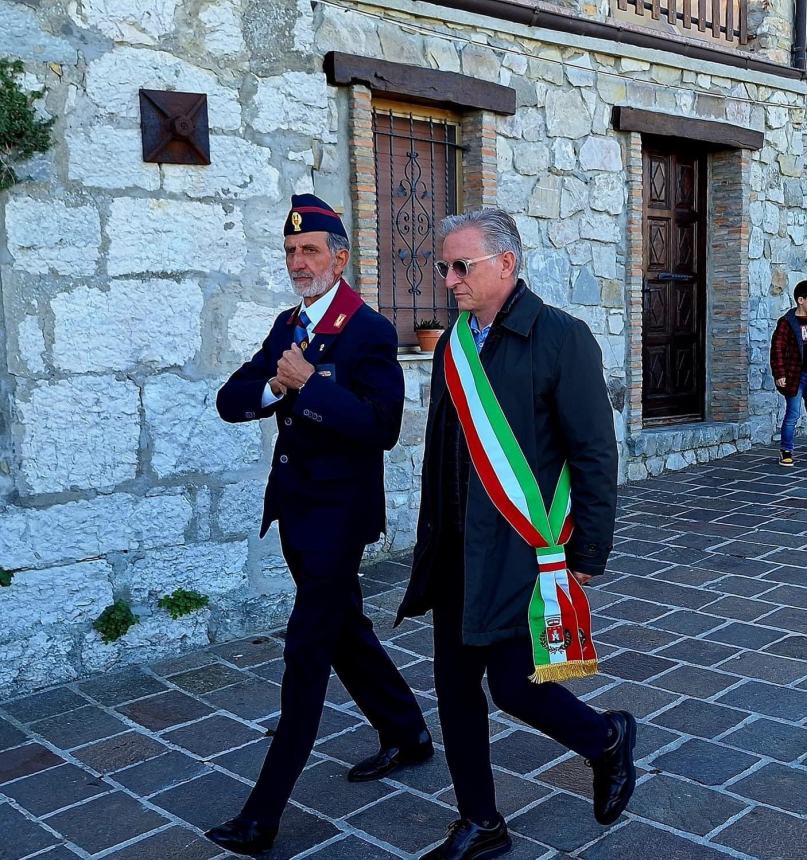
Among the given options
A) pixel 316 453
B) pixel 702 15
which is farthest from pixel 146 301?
pixel 702 15

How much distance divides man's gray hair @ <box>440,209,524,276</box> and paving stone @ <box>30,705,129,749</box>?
2392mm

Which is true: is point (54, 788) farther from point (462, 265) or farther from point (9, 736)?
point (462, 265)

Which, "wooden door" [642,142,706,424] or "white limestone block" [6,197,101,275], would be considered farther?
"wooden door" [642,142,706,424]

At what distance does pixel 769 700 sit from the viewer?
3.89 m

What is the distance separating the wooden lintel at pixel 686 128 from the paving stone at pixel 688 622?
4448 millimetres

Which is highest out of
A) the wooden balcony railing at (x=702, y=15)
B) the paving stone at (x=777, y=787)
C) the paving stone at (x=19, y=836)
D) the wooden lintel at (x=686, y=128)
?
the wooden balcony railing at (x=702, y=15)

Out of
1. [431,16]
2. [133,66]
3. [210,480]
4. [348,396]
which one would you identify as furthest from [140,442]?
[431,16]

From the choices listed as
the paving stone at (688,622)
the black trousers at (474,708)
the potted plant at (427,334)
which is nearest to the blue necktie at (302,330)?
the black trousers at (474,708)

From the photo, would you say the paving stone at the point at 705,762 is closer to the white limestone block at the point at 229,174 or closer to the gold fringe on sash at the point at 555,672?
the gold fringe on sash at the point at 555,672

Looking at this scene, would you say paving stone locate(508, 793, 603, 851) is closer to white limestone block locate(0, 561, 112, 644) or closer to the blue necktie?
the blue necktie

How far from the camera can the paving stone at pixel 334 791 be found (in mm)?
3141

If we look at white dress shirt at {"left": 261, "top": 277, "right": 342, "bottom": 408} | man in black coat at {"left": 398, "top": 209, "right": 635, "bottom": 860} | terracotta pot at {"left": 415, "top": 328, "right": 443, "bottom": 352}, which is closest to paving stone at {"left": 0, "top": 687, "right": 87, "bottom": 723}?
white dress shirt at {"left": 261, "top": 277, "right": 342, "bottom": 408}

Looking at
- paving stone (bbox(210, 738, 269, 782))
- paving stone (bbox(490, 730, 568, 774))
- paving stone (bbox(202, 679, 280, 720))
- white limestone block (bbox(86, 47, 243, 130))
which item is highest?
white limestone block (bbox(86, 47, 243, 130))

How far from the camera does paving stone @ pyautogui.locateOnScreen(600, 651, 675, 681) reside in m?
4.21
